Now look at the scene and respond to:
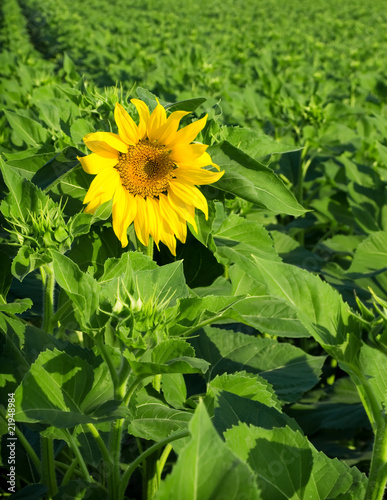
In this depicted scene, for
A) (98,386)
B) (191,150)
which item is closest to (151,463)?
(98,386)

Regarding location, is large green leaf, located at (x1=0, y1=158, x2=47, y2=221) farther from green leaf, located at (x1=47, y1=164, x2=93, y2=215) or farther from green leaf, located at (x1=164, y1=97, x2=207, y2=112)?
green leaf, located at (x1=164, y1=97, x2=207, y2=112)

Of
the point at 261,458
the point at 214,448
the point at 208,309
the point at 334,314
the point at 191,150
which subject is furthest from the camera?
the point at 191,150

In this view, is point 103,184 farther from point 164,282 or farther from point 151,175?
point 164,282

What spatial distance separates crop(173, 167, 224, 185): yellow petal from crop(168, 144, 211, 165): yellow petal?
0.09 feet

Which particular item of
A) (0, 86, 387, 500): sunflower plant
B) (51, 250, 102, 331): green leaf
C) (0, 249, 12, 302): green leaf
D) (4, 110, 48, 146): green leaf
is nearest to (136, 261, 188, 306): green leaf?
(0, 86, 387, 500): sunflower plant

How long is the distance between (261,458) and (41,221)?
0.73 meters

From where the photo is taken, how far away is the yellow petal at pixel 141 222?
146 cm

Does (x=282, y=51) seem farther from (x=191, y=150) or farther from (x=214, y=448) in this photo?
(x=214, y=448)

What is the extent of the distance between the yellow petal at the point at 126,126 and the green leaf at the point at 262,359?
712mm

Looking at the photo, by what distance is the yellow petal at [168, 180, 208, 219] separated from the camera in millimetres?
1448

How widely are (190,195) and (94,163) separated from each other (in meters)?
0.26

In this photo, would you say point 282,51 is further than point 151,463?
Yes

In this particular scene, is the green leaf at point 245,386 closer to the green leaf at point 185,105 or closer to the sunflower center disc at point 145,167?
the sunflower center disc at point 145,167

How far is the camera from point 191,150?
142cm
